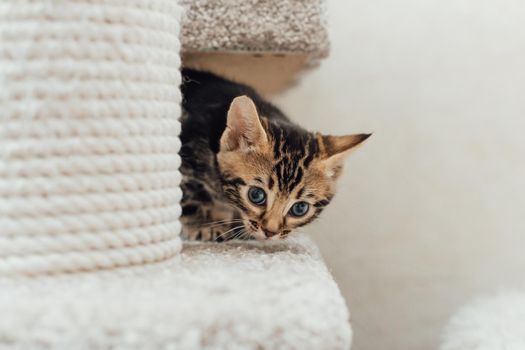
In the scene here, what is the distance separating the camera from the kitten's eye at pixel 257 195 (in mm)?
1008

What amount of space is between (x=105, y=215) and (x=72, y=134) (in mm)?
98

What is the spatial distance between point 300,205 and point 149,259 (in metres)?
0.41

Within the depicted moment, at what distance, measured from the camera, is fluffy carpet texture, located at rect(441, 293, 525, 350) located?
106cm

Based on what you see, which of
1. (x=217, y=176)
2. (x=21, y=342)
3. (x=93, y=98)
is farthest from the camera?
(x=217, y=176)

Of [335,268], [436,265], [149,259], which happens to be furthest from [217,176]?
[436,265]

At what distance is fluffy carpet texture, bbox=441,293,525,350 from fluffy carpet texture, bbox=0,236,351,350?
0.59m

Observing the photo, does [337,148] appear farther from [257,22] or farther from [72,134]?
[72,134]

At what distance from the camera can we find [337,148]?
102 centimetres

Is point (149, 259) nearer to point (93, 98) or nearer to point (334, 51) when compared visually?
point (93, 98)

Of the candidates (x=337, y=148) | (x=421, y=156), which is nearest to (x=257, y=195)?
(x=337, y=148)

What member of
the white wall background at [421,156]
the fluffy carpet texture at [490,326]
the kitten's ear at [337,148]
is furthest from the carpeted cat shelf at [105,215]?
the white wall background at [421,156]

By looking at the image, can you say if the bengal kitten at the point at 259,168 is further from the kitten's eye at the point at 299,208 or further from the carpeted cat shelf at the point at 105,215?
the carpeted cat shelf at the point at 105,215

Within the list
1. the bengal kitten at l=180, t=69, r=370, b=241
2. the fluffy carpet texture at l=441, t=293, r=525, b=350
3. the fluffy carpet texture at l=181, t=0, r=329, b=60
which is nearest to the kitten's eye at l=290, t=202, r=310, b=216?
the bengal kitten at l=180, t=69, r=370, b=241

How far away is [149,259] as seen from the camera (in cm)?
68
